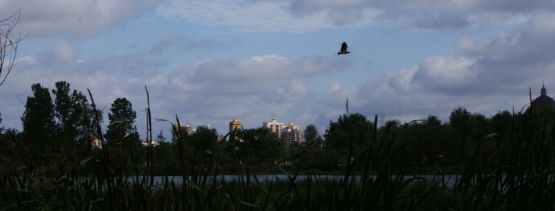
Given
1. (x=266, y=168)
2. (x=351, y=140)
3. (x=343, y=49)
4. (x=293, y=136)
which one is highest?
(x=343, y=49)

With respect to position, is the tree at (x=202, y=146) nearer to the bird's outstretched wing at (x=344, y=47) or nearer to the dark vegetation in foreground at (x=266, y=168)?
the dark vegetation in foreground at (x=266, y=168)

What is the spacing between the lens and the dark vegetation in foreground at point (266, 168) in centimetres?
464

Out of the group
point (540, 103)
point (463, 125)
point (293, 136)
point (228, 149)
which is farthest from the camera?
point (463, 125)

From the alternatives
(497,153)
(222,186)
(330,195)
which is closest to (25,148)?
(222,186)

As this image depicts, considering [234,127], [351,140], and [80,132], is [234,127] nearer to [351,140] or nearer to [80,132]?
[351,140]

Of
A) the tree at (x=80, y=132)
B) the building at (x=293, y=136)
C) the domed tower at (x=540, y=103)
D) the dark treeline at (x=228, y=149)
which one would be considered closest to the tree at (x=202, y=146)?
the dark treeline at (x=228, y=149)

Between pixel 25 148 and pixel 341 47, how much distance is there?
306cm

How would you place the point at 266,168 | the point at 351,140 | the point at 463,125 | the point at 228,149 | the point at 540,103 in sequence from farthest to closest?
1. the point at 463,125
2. the point at 540,103
3. the point at 266,168
4. the point at 228,149
5. the point at 351,140

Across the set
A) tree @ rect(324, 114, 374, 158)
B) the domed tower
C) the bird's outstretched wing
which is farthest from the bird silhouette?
the domed tower

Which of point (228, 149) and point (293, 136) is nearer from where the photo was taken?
point (228, 149)

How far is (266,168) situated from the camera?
17.6 feet

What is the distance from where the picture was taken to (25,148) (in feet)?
20.0

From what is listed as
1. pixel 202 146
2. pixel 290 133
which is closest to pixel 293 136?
pixel 290 133

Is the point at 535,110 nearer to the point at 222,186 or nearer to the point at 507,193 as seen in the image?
the point at 507,193
